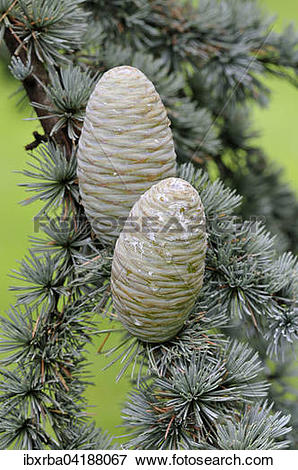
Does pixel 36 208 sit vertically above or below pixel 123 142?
below

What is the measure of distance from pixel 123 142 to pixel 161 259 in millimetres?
93

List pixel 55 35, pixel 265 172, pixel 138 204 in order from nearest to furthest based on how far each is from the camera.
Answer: pixel 138 204 < pixel 55 35 < pixel 265 172

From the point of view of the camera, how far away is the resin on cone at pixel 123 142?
1.40ft

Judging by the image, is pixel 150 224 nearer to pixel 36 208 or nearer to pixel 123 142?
pixel 123 142

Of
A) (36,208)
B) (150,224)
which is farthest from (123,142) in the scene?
(36,208)

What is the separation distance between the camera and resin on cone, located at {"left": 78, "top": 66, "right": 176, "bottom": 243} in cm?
43

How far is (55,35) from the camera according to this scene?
0.51 metres

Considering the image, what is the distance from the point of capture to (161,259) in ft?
1.31

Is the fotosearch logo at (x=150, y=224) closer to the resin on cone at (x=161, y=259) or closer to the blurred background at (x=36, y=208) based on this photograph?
the resin on cone at (x=161, y=259)

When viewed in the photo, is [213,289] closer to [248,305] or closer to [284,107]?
[248,305]

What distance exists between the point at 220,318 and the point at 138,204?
0.41ft

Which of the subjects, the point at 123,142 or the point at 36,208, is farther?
the point at 36,208

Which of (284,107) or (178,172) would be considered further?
(284,107)

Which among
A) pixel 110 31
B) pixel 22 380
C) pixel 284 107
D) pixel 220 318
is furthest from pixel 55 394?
pixel 284 107
